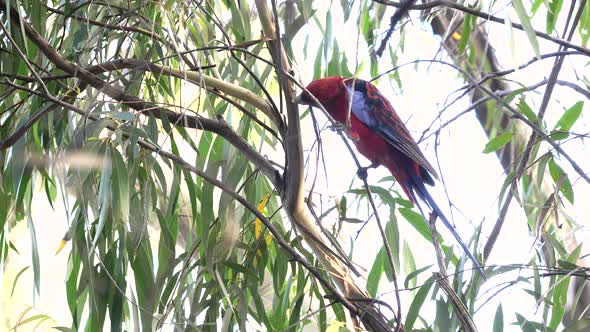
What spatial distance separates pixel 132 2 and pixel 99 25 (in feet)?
0.64

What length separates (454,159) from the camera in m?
1.39

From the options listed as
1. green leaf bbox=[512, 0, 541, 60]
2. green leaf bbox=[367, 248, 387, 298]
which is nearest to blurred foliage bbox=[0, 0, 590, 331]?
green leaf bbox=[367, 248, 387, 298]

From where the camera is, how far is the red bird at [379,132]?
1718 millimetres

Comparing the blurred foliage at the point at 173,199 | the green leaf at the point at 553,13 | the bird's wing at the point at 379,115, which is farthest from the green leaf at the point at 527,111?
the bird's wing at the point at 379,115

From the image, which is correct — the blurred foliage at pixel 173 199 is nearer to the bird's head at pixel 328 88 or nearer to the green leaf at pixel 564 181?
the green leaf at pixel 564 181

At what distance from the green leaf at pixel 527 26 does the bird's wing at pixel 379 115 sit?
0.66m

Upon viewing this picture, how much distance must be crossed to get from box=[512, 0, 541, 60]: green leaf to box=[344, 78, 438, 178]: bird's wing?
0.66 metres

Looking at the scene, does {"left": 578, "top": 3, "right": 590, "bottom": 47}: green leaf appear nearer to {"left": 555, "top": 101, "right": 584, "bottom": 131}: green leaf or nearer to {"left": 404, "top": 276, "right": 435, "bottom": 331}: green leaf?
{"left": 555, "top": 101, "right": 584, "bottom": 131}: green leaf

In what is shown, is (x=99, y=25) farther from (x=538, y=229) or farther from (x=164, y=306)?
(x=538, y=229)

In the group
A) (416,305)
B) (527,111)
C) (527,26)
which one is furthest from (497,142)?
(527,26)

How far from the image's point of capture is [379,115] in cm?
190

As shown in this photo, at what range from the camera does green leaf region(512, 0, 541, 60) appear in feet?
3.33

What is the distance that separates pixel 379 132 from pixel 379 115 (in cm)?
5

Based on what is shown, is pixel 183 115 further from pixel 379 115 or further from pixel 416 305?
pixel 379 115
